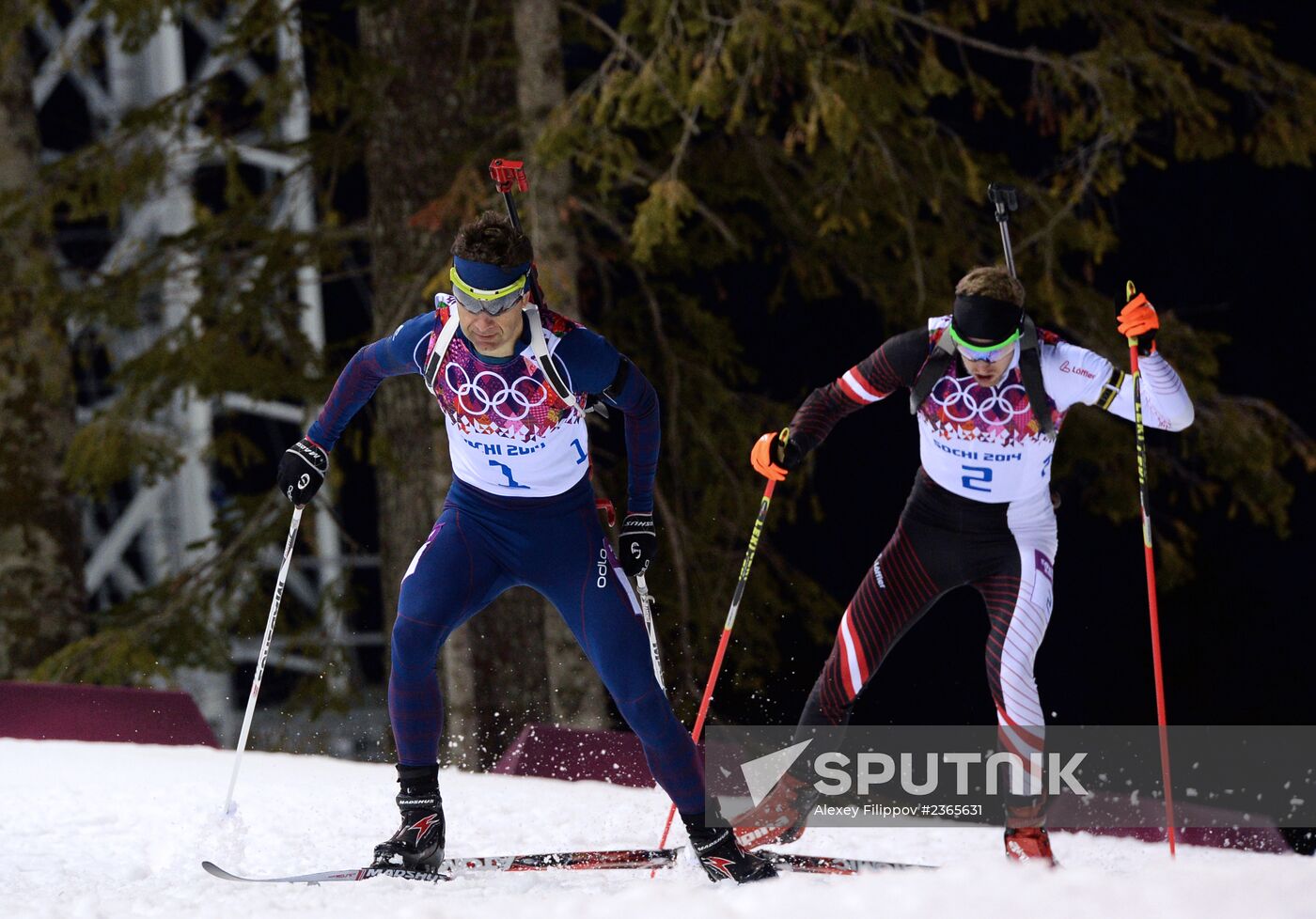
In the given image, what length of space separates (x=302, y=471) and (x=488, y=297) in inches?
37.5

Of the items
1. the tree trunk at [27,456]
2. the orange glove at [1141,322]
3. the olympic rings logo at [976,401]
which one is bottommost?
the tree trunk at [27,456]

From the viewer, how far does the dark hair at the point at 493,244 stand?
4.43 m

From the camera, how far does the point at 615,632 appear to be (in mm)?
4559

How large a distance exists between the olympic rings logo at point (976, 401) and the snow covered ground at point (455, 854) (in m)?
1.42

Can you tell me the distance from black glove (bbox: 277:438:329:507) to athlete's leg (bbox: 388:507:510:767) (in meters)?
0.47

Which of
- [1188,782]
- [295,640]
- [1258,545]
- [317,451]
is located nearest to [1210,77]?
[1258,545]

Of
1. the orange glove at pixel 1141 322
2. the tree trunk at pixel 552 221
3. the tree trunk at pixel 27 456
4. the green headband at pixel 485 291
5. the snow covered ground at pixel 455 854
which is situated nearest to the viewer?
the snow covered ground at pixel 455 854

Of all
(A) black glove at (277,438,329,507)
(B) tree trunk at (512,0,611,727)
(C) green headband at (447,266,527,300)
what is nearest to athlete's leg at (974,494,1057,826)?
(C) green headband at (447,266,527,300)

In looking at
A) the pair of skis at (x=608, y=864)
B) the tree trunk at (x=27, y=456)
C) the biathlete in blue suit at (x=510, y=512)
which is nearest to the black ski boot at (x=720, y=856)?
the biathlete in blue suit at (x=510, y=512)

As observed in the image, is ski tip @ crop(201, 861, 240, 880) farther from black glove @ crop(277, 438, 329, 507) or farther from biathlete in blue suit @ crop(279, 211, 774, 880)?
black glove @ crop(277, 438, 329, 507)

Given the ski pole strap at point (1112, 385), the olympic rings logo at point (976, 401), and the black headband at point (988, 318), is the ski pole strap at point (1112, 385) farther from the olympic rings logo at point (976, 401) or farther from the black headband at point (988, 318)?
the black headband at point (988, 318)

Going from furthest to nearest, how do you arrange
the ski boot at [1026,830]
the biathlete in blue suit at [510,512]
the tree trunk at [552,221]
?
1. the tree trunk at [552,221]
2. the ski boot at [1026,830]
3. the biathlete in blue suit at [510,512]

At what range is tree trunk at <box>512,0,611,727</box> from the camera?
25.3 ft

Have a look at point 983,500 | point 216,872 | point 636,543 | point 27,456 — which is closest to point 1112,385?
point 983,500
